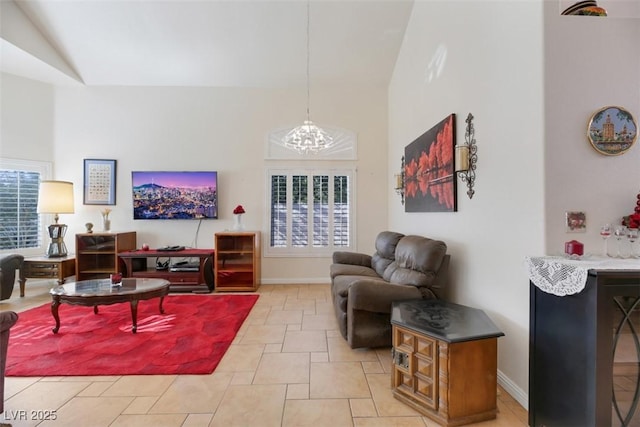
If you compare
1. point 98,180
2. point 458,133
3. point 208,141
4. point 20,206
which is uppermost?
point 208,141

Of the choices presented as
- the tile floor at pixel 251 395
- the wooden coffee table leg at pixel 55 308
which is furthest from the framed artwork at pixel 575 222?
the wooden coffee table leg at pixel 55 308

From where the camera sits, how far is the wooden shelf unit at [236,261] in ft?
15.5

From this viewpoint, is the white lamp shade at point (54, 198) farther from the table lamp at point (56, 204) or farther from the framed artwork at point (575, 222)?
the framed artwork at point (575, 222)

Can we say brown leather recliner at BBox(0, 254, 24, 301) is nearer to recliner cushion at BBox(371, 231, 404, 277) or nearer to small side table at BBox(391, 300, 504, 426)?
recliner cushion at BBox(371, 231, 404, 277)

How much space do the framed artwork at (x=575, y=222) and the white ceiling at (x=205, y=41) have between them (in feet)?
11.9

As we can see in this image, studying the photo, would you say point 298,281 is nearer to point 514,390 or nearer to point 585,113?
point 514,390

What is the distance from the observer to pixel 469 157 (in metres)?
2.45

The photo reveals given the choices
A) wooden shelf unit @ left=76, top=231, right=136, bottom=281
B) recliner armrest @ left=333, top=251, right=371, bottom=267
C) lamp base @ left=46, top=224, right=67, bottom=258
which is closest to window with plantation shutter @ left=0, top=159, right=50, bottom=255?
lamp base @ left=46, top=224, right=67, bottom=258

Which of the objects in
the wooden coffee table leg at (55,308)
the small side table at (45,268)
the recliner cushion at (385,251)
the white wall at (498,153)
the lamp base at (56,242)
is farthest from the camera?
the lamp base at (56,242)

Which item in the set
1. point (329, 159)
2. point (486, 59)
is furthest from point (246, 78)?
point (486, 59)

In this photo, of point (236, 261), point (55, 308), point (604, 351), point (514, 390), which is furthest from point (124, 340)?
point (604, 351)

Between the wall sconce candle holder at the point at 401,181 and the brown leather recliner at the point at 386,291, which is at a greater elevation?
the wall sconce candle holder at the point at 401,181

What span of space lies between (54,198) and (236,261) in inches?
118

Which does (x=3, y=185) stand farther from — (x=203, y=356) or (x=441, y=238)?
(x=441, y=238)
